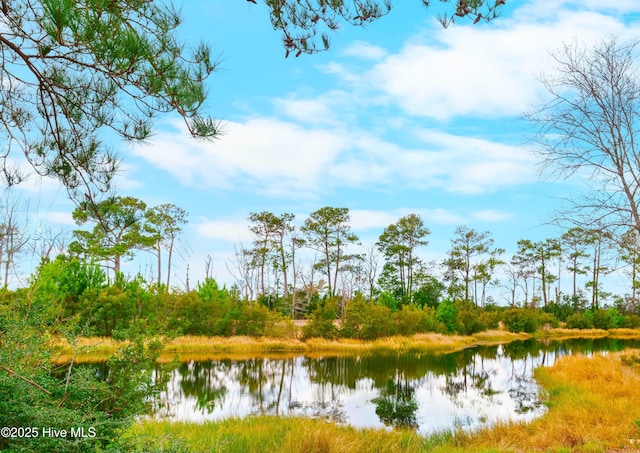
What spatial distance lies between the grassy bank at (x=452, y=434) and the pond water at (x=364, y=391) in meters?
0.62

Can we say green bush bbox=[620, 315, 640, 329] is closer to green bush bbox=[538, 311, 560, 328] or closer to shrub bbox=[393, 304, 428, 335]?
green bush bbox=[538, 311, 560, 328]

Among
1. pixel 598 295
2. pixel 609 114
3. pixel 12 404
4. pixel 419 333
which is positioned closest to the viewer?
pixel 12 404

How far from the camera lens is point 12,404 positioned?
8.59 ft

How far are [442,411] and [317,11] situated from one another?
290 inches

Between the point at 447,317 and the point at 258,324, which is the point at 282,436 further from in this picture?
the point at 447,317

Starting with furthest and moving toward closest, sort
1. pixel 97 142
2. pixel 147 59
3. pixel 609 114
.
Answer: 1. pixel 609 114
2. pixel 97 142
3. pixel 147 59

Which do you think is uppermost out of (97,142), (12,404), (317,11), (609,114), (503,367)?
(609,114)

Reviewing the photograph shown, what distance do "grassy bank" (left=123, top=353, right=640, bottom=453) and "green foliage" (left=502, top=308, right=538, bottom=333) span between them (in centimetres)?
2043

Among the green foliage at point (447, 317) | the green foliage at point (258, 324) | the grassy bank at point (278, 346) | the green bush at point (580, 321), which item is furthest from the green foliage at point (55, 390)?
the green bush at point (580, 321)

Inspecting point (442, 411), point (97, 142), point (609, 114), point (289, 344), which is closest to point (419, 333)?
point (289, 344)

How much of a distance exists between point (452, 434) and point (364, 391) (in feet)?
12.4

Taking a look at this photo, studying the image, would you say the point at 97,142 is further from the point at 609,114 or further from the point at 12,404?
the point at 609,114

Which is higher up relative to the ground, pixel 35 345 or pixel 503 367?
pixel 35 345

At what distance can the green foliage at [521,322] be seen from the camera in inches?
1099
